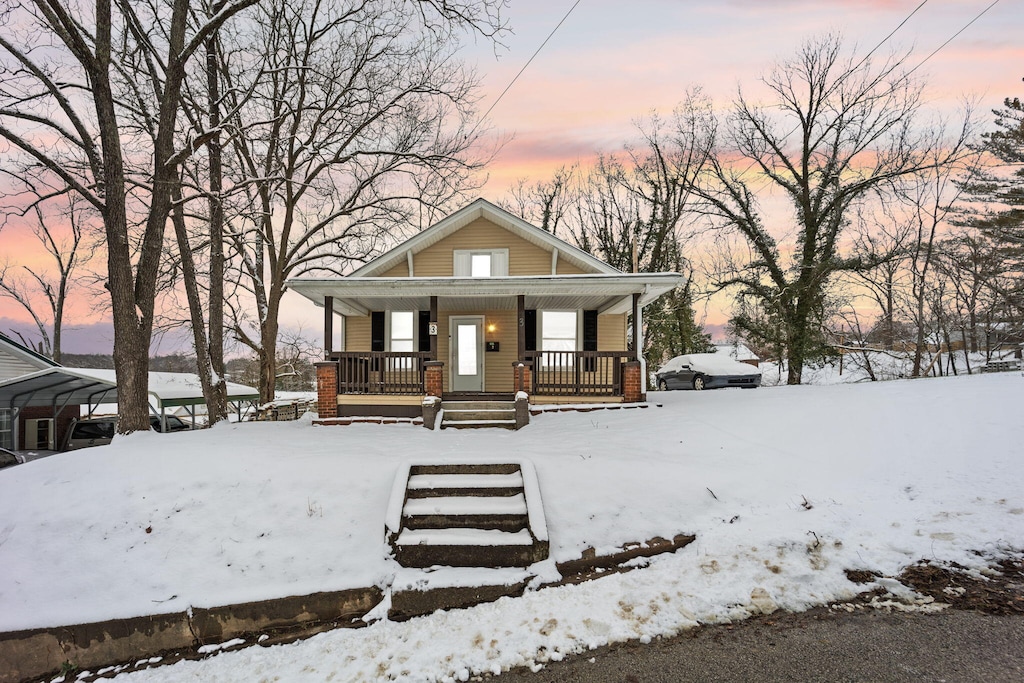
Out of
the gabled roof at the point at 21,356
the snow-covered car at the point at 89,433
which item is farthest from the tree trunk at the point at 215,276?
the gabled roof at the point at 21,356

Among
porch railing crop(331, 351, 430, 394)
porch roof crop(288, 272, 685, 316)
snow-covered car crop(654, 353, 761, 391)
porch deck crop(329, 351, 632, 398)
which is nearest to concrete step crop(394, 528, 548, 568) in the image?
porch deck crop(329, 351, 632, 398)

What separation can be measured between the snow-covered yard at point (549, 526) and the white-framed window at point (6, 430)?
13.5 m

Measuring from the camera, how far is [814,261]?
18.8m

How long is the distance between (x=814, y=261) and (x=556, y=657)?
19.9 m

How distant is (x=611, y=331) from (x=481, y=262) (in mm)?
4311

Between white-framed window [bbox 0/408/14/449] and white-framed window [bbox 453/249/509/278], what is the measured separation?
16132 millimetres

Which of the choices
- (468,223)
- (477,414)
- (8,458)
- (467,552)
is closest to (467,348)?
(468,223)

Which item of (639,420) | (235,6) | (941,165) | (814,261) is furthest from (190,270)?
(941,165)

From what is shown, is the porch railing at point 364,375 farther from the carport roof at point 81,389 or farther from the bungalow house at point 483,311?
the carport roof at point 81,389

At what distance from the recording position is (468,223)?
1362 centimetres

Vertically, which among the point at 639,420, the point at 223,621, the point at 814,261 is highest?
the point at 814,261

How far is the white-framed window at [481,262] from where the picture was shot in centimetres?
1341

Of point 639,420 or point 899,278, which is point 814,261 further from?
point 639,420

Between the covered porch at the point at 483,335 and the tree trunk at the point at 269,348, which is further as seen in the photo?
the tree trunk at the point at 269,348
